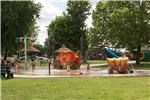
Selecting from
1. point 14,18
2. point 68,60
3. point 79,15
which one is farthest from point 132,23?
point 14,18

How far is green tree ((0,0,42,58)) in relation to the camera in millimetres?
26422

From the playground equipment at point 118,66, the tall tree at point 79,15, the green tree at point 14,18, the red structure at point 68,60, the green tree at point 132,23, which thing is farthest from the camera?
the tall tree at point 79,15

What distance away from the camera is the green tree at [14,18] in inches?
1040

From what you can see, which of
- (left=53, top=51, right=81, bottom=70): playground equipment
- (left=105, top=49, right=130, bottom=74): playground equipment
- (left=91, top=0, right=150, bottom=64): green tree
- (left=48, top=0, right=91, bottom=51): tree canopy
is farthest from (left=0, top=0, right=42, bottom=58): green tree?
(left=105, top=49, right=130, bottom=74): playground equipment

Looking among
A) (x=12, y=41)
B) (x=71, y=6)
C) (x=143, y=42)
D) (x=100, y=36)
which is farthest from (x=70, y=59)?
(x=71, y=6)

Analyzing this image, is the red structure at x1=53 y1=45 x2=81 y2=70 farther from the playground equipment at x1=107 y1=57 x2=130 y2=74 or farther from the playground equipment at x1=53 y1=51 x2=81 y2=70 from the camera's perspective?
the playground equipment at x1=107 y1=57 x2=130 y2=74

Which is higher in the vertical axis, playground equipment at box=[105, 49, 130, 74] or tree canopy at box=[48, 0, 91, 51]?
tree canopy at box=[48, 0, 91, 51]

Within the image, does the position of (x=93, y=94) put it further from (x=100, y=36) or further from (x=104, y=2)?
(x=104, y=2)

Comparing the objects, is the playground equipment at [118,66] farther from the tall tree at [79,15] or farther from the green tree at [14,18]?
the tall tree at [79,15]

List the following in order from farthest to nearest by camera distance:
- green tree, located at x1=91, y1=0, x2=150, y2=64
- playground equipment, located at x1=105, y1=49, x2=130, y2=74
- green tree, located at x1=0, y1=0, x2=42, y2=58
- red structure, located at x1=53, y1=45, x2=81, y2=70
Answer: green tree, located at x1=0, y1=0, x2=42, y2=58 < green tree, located at x1=91, y1=0, x2=150, y2=64 < red structure, located at x1=53, y1=45, x2=81, y2=70 < playground equipment, located at x1=105, y1=49, x2=130, y2=74

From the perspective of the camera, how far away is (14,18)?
1031 inches

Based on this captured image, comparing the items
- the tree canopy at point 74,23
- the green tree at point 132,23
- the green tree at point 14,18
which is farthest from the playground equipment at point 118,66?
the tree canopy at point 74,23

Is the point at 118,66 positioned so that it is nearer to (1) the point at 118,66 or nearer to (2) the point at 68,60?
(1) the point at 118,66

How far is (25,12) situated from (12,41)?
499 centimetres
